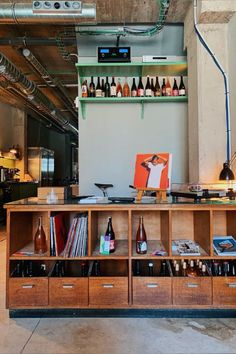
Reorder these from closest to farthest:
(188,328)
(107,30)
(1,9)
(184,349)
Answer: (184,349), (188,328), (1,9), (107,30)

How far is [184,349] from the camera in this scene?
66.7 inches

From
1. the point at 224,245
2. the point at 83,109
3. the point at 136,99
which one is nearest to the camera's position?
the point at 224,245

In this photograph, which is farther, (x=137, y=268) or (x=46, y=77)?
(x=46, y=77)

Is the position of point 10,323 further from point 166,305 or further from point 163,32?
point 163,32

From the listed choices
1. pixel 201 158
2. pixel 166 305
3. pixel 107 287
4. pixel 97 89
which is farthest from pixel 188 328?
pixel 97 89

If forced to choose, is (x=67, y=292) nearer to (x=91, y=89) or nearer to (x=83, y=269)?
(x=83, y=269)

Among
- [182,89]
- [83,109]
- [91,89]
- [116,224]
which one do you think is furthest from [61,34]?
[116,224]

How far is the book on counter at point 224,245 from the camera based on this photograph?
207 cm

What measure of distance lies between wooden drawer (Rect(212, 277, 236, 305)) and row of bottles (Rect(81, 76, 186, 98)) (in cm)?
220

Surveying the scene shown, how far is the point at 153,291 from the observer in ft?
6.81

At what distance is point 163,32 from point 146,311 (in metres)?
3.24

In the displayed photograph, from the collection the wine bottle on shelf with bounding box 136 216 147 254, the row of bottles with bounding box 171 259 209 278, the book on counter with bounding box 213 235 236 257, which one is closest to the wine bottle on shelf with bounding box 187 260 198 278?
the row of bottles with bounding box 171 259 209 278

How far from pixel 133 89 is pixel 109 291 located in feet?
7.81

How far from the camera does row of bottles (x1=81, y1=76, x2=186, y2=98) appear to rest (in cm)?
328
